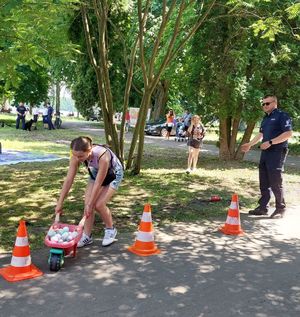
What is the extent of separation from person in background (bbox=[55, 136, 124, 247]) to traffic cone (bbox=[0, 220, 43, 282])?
56 cm

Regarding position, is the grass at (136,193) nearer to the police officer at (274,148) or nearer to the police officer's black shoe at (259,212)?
the police officer's black shoe at (259,212)

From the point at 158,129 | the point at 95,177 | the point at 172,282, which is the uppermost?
the point at 95,177

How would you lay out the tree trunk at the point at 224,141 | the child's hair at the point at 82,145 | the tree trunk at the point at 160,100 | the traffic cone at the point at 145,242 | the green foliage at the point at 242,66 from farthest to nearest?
the tree trunk at the point at 160,100 < the tree trunk at the point at 224,141 < the green foliage at the point at 242,66 < the traffic cone at the point at 145,242 < the child's hair at the point at 82,145

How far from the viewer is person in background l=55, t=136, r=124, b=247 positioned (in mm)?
5145

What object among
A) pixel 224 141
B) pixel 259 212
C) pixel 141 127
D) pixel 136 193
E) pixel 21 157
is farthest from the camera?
pixel 224 141

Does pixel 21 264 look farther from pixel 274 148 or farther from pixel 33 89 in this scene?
pixel 33 89

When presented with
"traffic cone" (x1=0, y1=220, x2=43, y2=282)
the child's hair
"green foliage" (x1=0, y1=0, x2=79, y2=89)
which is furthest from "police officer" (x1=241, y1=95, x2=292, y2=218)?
"traffic cone" (x1=0, y1=220, x2=43, y2=282)

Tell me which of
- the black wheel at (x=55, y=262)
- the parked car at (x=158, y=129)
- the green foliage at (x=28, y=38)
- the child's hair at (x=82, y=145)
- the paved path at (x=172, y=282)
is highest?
the green foliage at (x=28, y=38)

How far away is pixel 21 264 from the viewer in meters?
4.66

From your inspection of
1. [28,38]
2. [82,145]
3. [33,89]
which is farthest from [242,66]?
[33,89]

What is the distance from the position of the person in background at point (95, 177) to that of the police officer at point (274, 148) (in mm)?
2896

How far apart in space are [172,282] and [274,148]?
3.68 m

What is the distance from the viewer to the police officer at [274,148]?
7438mm

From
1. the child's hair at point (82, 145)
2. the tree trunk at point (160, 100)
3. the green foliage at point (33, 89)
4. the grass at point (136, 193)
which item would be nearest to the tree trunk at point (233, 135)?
the grass at point (136, 193)
